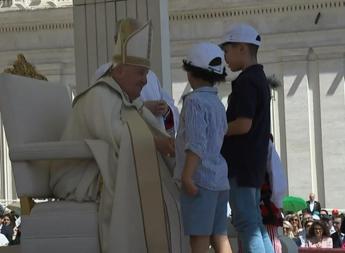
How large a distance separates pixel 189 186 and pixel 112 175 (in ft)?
1.24

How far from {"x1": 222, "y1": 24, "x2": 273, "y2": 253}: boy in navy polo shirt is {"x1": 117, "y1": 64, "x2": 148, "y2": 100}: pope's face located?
48 centimetres

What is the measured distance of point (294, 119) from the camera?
1967 centimetres

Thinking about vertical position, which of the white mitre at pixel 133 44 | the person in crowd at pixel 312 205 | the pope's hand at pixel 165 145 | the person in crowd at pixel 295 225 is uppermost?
the white mitre at pixel 133 44

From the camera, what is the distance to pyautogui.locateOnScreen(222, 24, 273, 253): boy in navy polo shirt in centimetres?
487

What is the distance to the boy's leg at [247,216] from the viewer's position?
4.86 metres

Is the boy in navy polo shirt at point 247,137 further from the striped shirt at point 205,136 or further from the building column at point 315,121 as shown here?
the building column at point 315,121

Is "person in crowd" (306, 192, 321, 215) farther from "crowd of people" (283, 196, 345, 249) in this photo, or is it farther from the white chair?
the white chair

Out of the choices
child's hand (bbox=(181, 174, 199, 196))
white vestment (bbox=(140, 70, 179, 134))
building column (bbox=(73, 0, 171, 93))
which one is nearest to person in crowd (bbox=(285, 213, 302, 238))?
building column (bbox=(73, 0, 171, 93))

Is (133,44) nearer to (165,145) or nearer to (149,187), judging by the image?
(165,145)

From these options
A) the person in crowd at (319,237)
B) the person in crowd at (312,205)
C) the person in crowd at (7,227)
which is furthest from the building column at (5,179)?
the person in crowd at (319,237)

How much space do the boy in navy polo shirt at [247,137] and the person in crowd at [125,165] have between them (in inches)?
12.6

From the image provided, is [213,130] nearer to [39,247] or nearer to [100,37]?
[39,247]

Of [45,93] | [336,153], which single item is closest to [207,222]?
[45,93]

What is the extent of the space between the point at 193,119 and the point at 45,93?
0.97 meters
